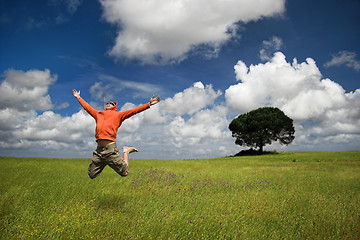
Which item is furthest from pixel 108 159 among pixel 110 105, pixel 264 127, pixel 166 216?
pixel 264 127

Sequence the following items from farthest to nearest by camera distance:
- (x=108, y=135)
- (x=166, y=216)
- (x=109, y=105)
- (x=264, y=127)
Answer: (x=264, y=127), (x=109, y=105), (x=108, y=135), (x=166, y=216)

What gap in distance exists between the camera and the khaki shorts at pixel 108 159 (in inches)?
256

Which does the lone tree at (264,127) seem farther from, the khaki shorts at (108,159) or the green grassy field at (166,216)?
the khaki shorts at (108,159)

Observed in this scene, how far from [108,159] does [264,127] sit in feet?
164

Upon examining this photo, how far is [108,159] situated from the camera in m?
6.57

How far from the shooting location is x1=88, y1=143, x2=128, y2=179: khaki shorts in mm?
6504

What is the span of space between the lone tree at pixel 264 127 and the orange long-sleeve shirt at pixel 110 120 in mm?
47914

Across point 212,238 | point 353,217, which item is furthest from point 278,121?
point 212,238

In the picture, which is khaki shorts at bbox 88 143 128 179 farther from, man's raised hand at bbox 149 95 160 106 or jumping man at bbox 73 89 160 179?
man's raised hand at bbox 149 95 160 106

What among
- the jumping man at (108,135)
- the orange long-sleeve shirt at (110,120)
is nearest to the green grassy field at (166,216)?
the jumping man at (108,135)

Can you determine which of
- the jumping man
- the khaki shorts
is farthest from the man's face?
the khaki shorts

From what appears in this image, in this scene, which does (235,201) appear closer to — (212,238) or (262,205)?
(262,205)

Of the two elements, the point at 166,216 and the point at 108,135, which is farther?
the point at 108,135

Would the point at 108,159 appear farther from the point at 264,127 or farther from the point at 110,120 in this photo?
the point at 264,127
